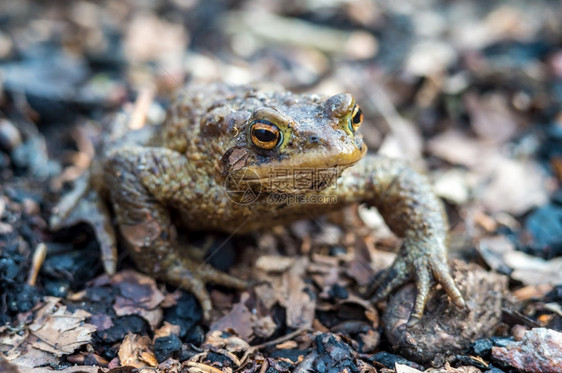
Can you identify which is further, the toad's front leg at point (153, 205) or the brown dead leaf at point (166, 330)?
the toad's front leg at point (153, 205)

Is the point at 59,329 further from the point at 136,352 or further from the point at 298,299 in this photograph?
the point at 298,299

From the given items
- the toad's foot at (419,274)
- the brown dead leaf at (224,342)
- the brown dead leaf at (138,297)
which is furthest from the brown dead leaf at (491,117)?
the brown dead leaf at (138,297)

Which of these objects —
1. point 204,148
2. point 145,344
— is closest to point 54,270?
point 145,344

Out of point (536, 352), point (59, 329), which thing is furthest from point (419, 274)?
point (59, 329)

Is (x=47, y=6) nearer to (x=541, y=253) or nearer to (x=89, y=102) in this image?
(x=89, y=102)

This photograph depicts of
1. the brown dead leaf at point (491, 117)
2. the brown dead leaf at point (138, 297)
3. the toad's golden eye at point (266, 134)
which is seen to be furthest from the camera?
the brown dead leaf at point (491, 117)

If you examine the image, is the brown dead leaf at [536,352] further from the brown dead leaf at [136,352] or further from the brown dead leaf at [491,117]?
the brown dead leaf at [491,117]
